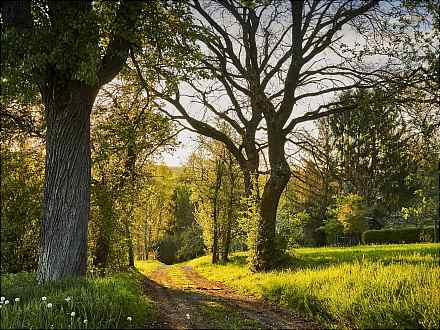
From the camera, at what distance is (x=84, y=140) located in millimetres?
9062

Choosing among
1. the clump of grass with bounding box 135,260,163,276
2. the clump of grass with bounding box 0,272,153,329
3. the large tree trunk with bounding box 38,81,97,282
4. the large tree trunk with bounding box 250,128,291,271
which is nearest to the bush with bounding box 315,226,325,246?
the clump of grass with bounding box 135,260,163,276

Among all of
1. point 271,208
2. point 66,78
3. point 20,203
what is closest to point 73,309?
point 66,78

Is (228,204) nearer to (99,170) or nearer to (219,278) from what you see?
(219,278)

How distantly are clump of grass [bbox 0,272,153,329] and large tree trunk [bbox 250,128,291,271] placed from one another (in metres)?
9.03

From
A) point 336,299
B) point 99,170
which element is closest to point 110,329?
point 336,299

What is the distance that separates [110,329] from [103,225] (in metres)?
8.71

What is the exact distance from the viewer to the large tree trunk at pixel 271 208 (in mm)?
16031

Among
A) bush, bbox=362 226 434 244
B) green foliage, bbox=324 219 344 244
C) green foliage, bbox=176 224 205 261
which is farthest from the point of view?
green foliage, bbox=176 224 205 261

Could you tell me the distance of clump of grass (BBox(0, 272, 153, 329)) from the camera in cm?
503

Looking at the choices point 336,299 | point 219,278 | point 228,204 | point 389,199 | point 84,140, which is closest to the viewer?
point 336,299

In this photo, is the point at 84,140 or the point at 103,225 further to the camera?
the point at 103,225

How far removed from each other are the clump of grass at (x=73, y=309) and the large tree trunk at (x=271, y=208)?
9.03 m

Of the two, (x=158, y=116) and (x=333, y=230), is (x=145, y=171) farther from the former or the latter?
(x=333, y=230)

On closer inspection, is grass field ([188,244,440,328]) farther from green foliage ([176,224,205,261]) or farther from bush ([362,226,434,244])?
green foliage ([176,224,205,261])
